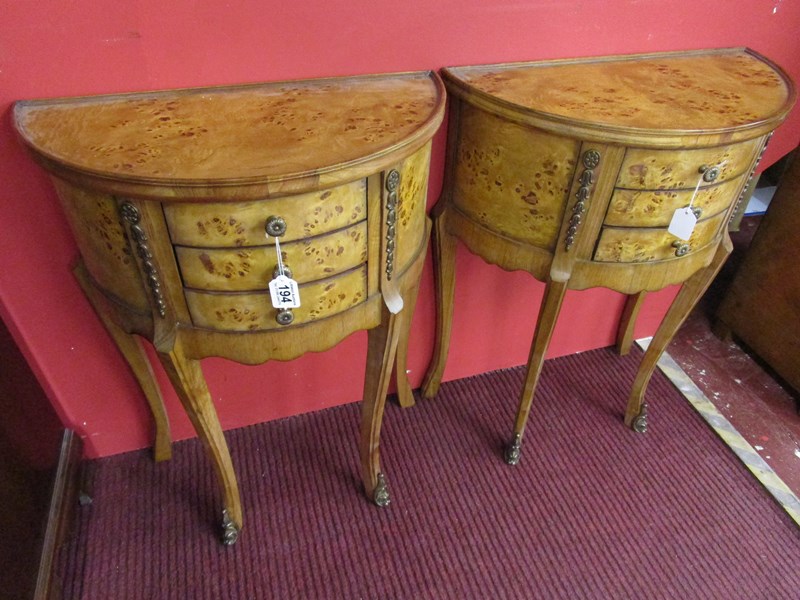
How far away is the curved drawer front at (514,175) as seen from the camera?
1052 mm

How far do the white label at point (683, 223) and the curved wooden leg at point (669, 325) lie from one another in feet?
0.75

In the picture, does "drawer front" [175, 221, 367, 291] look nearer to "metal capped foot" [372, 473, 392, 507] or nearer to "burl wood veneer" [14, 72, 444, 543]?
"burl wood veneer" [14, 72, 444, 543]

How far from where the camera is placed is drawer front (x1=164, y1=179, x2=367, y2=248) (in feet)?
2.69

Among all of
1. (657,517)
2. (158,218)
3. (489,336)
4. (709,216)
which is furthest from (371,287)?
(657,517)

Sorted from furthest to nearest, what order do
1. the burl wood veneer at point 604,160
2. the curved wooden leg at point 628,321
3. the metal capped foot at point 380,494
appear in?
the curved wooden leg at point 628,321 → the metal capped foot at point 380,494 → the burl wood veneer at point 604,160

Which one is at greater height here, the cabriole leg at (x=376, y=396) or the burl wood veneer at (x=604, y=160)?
the burl wood veneer at (x=604, y=160)

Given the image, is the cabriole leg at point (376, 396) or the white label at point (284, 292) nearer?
the white label at point (284, 292)

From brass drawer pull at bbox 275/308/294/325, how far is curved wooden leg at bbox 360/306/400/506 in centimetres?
18

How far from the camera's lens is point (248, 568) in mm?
1314

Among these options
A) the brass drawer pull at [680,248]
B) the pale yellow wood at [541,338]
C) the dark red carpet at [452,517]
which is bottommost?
the dark red carpet at [452,517]

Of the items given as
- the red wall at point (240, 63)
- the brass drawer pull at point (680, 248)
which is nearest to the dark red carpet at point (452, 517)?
the red wall at point (240, 63)

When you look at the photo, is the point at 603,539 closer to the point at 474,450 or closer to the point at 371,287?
the point at 474,450

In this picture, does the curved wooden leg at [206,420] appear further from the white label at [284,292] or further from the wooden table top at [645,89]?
the wooden table top at [645,89]

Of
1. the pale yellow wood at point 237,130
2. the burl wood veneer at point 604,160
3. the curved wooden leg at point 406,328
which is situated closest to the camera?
the pale yellow wood at point 237,130
